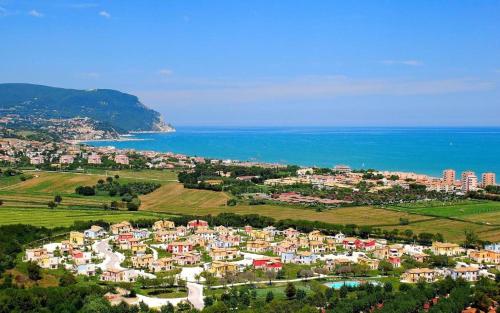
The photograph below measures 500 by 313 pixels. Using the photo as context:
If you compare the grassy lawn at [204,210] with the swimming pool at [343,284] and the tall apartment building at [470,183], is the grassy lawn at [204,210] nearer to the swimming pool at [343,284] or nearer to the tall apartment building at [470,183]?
the tall apartment building at [470,183]

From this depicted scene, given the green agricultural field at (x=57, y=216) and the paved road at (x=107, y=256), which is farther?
the green agricultural field at (x=57, y=216)

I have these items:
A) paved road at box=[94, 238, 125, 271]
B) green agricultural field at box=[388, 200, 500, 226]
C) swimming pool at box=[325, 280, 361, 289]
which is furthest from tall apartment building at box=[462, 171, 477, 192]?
paved road at box=[94, 238, 125, 271]

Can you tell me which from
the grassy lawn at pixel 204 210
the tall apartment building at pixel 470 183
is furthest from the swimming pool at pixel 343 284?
the tall apartment building at pixel 470 183

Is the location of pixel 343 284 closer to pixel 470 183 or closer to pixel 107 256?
pixel 107 256

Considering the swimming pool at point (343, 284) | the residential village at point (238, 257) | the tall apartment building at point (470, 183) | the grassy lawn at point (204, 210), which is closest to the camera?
the swimming pool at point (343, 284)

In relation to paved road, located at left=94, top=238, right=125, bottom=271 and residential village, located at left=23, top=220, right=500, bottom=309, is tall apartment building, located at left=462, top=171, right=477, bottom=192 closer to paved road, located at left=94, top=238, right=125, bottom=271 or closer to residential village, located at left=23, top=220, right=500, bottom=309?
residential village, located at left=23, top=220, right=500, bottom=309

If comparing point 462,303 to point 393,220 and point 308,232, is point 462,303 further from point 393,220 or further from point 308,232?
point 393,220

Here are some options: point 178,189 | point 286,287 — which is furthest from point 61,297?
point 178,189
